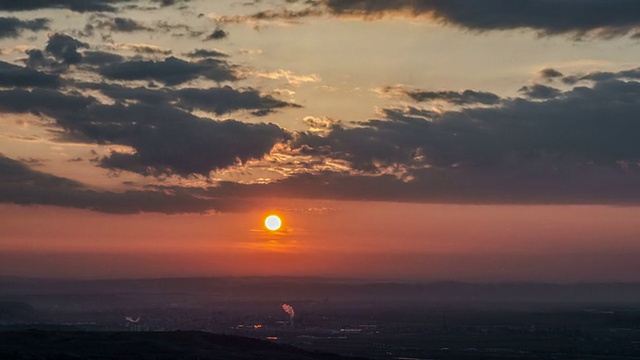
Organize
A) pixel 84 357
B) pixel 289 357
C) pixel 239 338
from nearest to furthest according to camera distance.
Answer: pixel 84 357 < pixel 289 357 < pixel 239 338

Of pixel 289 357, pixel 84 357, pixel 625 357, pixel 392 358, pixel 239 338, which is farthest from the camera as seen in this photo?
pixel 625 357

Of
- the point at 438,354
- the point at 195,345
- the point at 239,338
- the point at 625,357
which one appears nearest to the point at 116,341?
the point at 195,345

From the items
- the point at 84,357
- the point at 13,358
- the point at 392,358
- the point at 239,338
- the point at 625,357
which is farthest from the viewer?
the point at 625,357

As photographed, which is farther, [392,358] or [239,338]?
[392,358]

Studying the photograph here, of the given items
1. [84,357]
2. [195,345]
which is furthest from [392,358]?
[84,357]

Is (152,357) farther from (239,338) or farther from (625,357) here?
(625,357)

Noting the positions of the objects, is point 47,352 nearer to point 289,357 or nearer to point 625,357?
point 289,357
